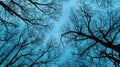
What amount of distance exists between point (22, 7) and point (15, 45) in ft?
21.2

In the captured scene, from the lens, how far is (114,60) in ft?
46.0

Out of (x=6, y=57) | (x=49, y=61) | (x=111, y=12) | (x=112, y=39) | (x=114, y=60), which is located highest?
(x=111, y=12)

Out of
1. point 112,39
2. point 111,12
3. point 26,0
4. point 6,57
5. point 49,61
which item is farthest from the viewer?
point 49,61

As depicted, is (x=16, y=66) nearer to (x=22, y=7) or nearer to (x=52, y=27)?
(x=52, y=27)

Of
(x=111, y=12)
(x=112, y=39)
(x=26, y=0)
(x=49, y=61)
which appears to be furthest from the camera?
(x=49, y=61)

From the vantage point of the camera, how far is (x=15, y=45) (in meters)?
19.5

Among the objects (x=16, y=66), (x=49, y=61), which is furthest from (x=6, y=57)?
(x=49, y=61)

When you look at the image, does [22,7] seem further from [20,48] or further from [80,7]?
[20,48]

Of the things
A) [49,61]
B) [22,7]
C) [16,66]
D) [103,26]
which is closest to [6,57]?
[16,66]

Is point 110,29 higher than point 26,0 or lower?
lower

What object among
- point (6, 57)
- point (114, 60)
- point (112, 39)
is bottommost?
point (6, 57)

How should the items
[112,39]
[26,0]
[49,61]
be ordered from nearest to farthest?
[26,0]
[112,39]
[49,61]

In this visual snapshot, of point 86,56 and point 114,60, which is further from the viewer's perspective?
point 86,56

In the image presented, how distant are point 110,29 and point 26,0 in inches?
224
